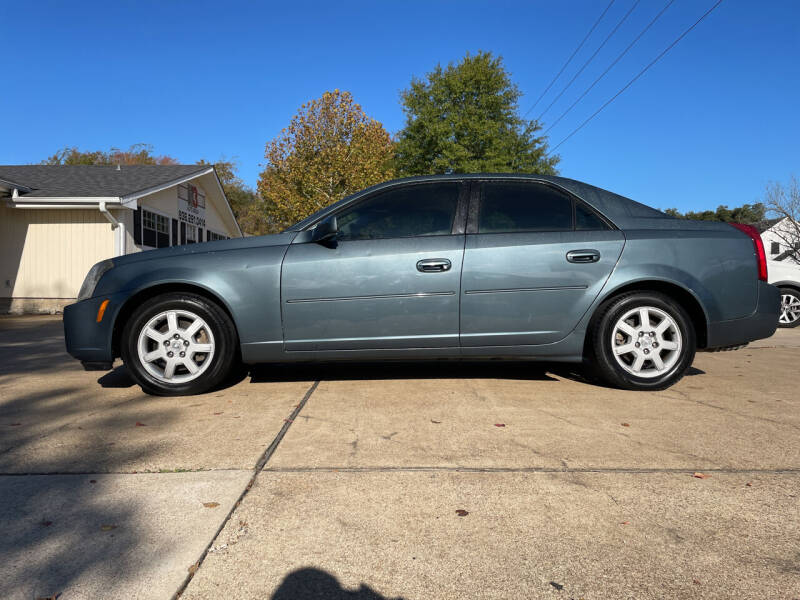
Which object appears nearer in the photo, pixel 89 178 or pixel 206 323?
pixel 206 323

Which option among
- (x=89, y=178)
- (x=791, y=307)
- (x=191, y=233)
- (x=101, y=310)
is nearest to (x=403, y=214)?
(x=101, y=310)

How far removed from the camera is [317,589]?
1650mm

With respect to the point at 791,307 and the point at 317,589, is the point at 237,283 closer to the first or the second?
the point at 317,589

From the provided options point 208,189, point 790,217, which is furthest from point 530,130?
point 208,189

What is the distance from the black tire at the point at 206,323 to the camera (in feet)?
13.2

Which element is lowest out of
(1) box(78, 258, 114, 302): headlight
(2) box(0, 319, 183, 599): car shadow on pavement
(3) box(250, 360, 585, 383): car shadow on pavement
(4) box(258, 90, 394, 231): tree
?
(2) box(0, 319, 183, 599): car shadow on pavement

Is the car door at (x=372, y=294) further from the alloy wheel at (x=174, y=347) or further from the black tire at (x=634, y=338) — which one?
the black tire at (x=634, y=338)

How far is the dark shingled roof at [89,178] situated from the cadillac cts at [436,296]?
11313 millimetres

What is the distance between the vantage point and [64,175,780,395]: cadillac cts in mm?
3969

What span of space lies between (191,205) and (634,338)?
57.5 ft

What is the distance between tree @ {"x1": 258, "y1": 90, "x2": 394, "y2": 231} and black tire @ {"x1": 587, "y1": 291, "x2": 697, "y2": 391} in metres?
22.5

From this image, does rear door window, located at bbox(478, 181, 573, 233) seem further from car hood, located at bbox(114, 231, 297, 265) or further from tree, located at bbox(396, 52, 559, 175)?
tree, located at bbox(396, 52, 559, 175)

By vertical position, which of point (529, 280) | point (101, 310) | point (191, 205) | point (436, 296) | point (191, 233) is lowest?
point (101, 310)

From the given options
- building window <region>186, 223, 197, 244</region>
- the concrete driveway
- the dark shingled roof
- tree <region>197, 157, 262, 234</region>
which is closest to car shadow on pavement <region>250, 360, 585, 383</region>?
the concrete driveway
